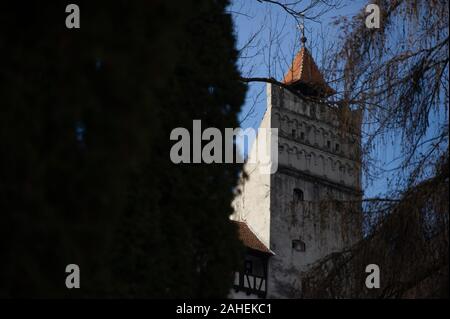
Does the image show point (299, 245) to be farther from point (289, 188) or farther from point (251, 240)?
point (289, 188)

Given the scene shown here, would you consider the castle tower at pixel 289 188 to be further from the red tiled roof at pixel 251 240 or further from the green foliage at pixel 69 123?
the green foliage at pixel 69 123

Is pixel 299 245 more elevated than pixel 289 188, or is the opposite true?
pixel 289 188

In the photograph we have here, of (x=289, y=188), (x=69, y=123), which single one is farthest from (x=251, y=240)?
(x=69, y=123)

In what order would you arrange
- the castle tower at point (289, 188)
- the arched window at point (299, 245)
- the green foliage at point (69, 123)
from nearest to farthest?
1. the green foliage at point (69, 123)
2. the castle tower at point (289, 188)
3. the arched window at point (299, 245)

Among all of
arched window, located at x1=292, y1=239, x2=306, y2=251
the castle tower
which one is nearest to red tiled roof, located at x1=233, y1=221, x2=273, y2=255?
the castle tower

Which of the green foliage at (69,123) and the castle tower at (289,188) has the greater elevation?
the castle tower at (289,188)

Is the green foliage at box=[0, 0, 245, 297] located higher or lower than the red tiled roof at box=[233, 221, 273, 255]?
lower

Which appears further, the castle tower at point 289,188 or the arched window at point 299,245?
the arched window at point 299,245

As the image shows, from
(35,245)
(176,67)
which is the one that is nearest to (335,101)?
(176,67)

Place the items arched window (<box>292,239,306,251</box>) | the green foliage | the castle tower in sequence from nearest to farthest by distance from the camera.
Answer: the green foliage, the castle tower, arched window (<box>292,239,306,251</box>)

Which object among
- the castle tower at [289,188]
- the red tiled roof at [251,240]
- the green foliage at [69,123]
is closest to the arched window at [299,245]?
the castle tower at [289,188]

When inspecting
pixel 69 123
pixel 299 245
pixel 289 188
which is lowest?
pixel 69 123

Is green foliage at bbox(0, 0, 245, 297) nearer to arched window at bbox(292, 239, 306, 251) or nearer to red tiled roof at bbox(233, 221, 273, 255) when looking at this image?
red tiled roof at bbox(233, 221, 273, 255)
